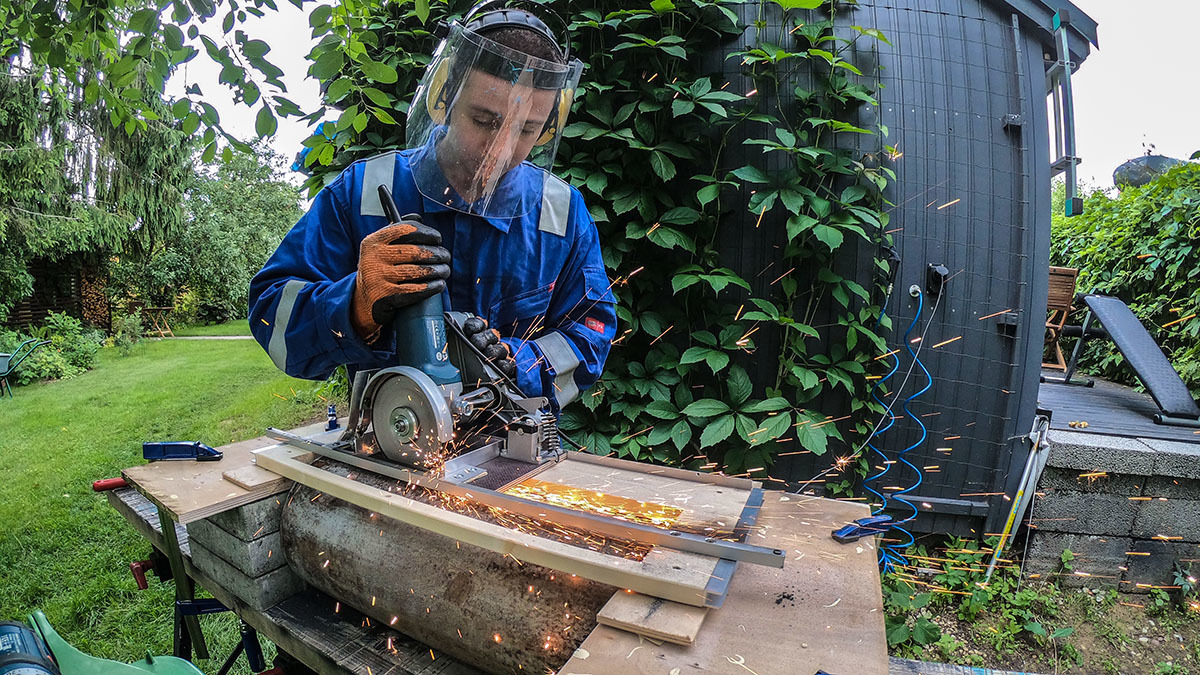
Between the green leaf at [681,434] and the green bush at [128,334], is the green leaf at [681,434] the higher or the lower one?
the lower one

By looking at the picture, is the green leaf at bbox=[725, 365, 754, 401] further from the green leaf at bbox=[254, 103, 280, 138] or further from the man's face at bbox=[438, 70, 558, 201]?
the green leaf at bbox=[254, 103, 280, 138]

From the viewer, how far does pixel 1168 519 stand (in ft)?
11.1

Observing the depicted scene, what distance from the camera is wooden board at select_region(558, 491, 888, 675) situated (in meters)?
0.91

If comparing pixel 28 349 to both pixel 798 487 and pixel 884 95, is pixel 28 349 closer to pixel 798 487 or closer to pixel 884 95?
pixel 798 487

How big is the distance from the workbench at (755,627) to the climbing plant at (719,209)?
1.71 m

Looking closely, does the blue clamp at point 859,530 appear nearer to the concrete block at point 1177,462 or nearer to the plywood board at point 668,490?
the plywood board at point 668,490

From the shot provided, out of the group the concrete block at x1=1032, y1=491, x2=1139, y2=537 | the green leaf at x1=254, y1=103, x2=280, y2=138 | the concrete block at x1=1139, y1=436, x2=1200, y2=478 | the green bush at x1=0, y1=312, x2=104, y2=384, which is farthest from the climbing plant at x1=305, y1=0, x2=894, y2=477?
the green bush at x1=0, y1=312, x2=104, y2=384

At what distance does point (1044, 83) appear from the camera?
3559 millimetres

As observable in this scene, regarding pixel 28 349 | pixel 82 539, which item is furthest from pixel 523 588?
pixel 28 349

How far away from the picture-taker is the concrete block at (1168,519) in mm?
3369

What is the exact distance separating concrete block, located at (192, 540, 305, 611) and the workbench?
0.02 meters

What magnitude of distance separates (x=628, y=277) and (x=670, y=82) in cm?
111

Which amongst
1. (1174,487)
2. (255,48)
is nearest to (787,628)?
(255,48)

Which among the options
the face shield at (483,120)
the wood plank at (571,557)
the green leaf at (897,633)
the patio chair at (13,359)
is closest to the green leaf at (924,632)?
the green leaf at (897,633)
